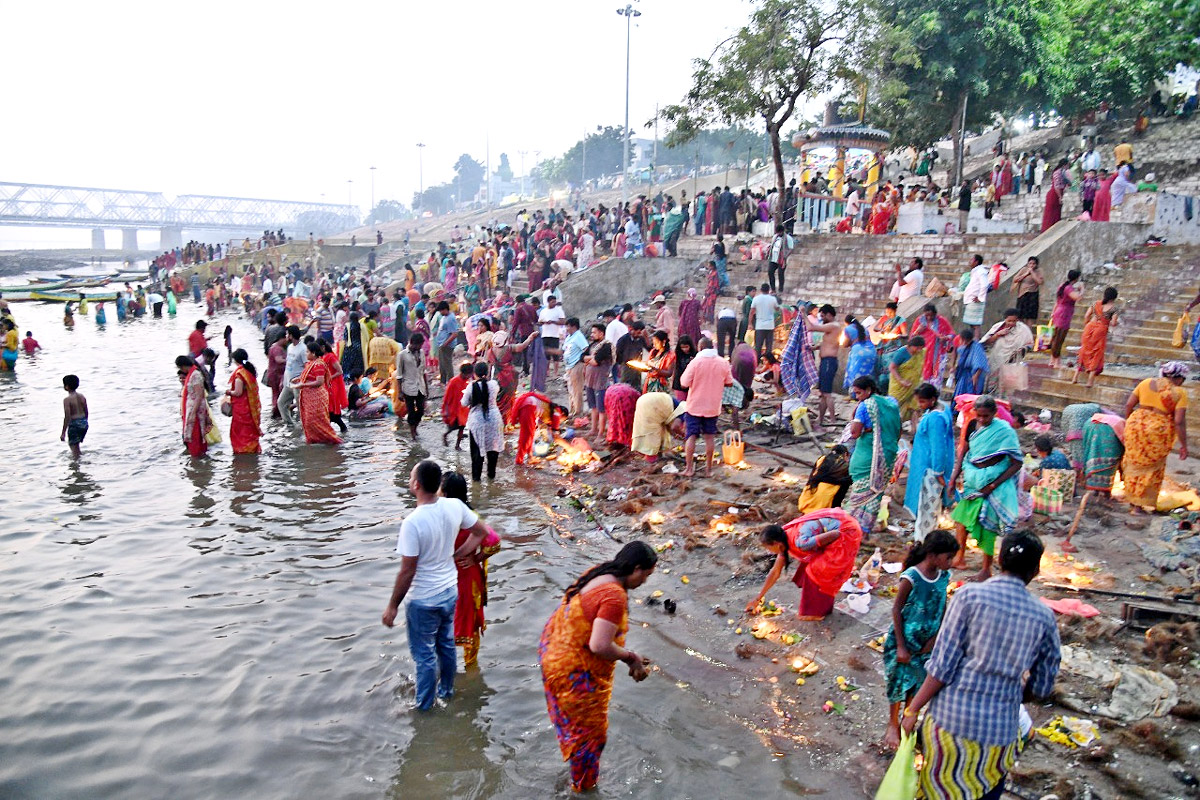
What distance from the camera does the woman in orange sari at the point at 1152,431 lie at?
7.00 meters

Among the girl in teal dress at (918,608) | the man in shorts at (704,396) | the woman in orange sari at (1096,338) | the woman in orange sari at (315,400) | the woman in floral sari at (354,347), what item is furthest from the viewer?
the woman in floral sari at (354,347)

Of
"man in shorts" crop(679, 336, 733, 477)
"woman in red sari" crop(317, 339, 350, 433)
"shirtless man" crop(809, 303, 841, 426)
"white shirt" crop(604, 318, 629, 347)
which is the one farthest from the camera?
"white shirt" crop(604, 318, 629, 347)

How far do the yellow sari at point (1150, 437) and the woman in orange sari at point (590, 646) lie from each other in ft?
18.9

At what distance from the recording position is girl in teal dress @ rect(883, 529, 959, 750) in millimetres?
4031

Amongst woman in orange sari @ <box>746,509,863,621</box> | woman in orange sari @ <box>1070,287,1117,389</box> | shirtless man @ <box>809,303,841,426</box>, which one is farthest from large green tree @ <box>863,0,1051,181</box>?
woman in orange sari @ <box>746,509,863,621</box>

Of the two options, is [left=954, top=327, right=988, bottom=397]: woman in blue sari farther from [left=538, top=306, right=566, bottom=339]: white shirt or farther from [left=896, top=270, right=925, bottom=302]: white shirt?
[left=538, top=306, right=566, bottom=339]: white shirt

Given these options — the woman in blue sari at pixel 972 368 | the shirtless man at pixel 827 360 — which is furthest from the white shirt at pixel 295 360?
the woman in blue sari at pixel 972 368

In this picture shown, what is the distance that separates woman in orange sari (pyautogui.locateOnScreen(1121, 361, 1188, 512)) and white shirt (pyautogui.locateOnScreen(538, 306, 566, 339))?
9.03 meters

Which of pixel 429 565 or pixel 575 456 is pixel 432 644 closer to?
pixel 429 565

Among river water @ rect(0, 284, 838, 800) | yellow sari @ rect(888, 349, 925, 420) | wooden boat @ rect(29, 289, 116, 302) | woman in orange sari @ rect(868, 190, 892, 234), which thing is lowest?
river water @ rect(0, 284, 838, 800)

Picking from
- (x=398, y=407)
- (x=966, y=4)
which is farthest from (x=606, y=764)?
(x=966, y=4)

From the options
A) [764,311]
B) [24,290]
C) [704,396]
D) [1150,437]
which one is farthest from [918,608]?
[24,290]

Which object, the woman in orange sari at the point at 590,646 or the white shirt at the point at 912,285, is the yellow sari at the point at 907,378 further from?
the woman in orange sari at the point at 590,646

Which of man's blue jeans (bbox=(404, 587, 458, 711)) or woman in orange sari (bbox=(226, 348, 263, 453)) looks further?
woman in orange sari (bbox=(226, 348, 263, 453))
